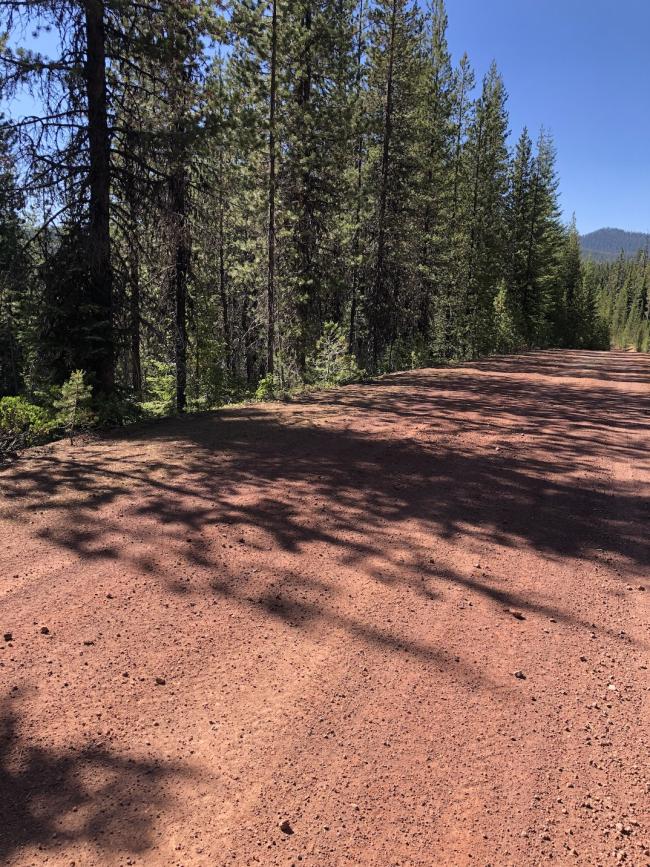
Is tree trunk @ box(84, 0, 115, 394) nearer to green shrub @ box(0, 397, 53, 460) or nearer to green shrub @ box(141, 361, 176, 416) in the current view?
green shrub @ box(0, 397, 53, 460)

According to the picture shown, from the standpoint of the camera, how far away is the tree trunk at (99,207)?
8.62m

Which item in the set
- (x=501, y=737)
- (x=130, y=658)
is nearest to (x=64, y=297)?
(x=130, y=658)

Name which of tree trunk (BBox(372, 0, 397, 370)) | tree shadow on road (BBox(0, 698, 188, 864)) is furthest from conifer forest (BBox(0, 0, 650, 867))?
tree trunk (BBox(372, 0, 397, 370))

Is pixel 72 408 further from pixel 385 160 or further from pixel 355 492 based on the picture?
pixel 385 160

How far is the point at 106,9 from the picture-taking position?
8406mm

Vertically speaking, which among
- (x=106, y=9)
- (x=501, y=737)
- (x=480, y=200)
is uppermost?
(x=480, y=200)

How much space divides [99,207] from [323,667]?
8913 millimetres

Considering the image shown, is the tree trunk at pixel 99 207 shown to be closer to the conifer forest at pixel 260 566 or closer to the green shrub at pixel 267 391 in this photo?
the conifer forest at pixel 260 566

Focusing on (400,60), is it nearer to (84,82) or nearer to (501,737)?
(84,82)

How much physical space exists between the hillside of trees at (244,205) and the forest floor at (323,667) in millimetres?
4688

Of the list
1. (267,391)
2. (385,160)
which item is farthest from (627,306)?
(267,391)

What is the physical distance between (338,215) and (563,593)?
16.9 metres

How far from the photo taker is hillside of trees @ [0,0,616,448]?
885cm

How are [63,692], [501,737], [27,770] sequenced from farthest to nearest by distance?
[63,692] < [501,737] < [27,770]
